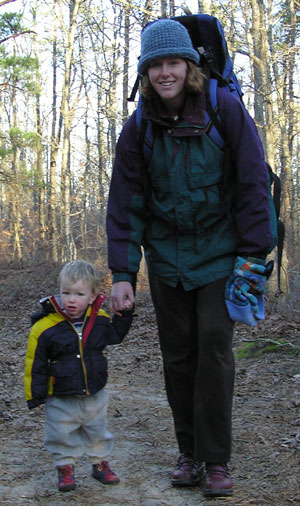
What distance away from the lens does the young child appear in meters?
3.41

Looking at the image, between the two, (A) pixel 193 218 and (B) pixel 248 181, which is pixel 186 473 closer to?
(A) pixel 193 218

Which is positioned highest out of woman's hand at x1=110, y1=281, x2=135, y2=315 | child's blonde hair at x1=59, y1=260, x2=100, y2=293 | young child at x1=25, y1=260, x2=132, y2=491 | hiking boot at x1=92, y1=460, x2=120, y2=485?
child's blonde hair at x1=59, y1=260, x2=100, y2=293

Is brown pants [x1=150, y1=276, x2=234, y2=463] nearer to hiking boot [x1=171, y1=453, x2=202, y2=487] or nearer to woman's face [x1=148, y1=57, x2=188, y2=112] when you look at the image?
hiking boot [x1=171, y1=453, x2=202, y2=487]

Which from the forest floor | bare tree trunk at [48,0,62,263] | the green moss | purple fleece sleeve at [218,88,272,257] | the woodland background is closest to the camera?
purple fleece sleeve at [218,88,272,257]

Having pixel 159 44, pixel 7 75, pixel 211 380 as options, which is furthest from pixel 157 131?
pixel 7 75

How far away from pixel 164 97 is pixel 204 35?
1.67 feet

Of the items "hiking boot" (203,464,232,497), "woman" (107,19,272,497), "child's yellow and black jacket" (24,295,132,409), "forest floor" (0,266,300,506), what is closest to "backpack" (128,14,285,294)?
"woman" (107,19,272,497)

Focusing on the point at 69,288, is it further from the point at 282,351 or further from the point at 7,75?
the point at 7,75

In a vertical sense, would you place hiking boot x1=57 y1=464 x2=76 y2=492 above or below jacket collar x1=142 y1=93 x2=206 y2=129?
below

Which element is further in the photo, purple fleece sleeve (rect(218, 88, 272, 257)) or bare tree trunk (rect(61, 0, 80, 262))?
bare tree trunk (rect(61, 0, 80, 262))

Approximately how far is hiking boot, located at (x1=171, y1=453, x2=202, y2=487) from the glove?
3.10 ft

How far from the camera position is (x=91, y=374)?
3471 millimetres

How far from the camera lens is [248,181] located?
3137 mm

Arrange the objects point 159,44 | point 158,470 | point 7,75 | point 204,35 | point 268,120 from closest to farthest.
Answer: point 159,44, point 204,35, point 158,470, point 268,120, point 7,75
